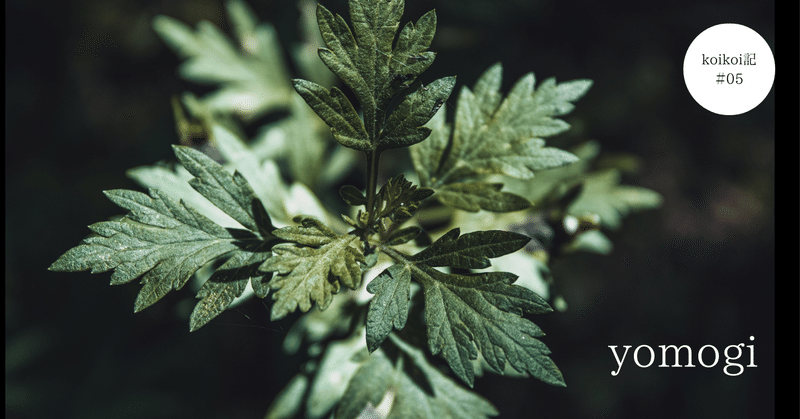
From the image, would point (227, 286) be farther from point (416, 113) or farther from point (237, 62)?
point (237, 62)

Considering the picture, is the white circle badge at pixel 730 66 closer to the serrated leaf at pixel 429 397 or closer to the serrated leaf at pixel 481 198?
the serrated leaf at pixel 481 198

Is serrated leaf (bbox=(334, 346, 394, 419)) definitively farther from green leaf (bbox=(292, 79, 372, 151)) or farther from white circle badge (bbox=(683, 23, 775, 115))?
white circle badge (bbox=(683, 23, 775, 115))

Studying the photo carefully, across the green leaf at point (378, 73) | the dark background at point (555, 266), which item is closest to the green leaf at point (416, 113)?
the green leaf at point (378, 73)

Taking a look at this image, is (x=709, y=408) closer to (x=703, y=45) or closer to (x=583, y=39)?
(x=703, y=45)

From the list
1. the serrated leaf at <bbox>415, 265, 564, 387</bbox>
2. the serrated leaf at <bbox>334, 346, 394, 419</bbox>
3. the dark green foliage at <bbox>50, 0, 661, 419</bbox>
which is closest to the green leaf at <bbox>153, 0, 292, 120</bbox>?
the dark green foliage at <bbox>50, 0, 661, 419</bbox>

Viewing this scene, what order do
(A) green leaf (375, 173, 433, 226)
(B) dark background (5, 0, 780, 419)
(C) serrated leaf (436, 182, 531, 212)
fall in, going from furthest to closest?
(B) dark background (5, 0, 780, 419)
(C) serrated leaf (436, 182, 531, 212)
(A) green leaf (375, 173, 433, 226)
